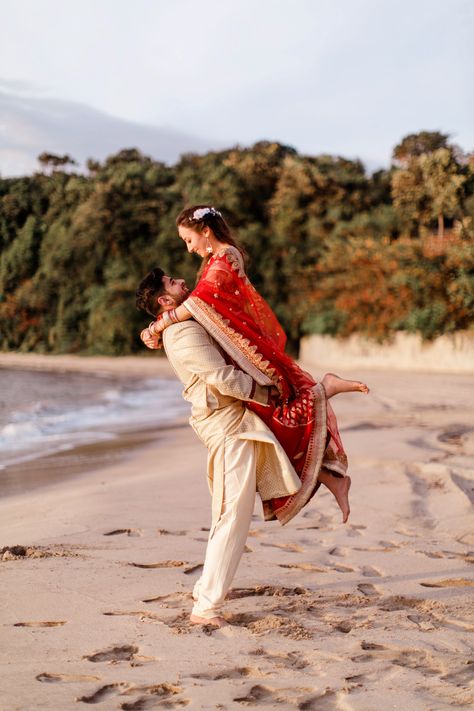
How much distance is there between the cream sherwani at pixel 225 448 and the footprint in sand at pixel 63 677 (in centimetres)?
77

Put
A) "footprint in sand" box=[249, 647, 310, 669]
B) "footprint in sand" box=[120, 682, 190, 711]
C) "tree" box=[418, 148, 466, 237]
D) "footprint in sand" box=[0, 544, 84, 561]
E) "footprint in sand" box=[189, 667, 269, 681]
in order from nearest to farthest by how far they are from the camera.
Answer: "footprint in sand" box=[120, 682, 190, 711] → "footprint in sand" box=[189, 667, 269, 681] → "footprint in sand" box=[249, 647, 310, 669] → "footprint in sand" box=[0, 544, 84, 561] → "tree" box=[418, 148, 466, 237]

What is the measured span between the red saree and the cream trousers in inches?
6.8

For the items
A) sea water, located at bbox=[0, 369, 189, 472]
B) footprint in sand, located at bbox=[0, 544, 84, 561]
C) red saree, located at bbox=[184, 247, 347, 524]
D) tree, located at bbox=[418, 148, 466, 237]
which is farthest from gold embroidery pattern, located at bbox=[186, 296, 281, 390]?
tree, located at bbox=[418, 148, 466, 237]

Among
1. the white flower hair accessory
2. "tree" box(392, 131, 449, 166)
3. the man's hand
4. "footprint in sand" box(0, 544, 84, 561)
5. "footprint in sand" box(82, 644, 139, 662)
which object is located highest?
"tree" box(392, 131, 449, 166)

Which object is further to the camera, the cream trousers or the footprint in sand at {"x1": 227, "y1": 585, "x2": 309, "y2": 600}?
the footprint in sand at {"x1": 227, "y1": 585, "x2": 309, "y2": 600}

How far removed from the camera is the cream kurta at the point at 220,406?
3646 mm

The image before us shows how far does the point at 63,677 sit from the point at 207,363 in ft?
4.76

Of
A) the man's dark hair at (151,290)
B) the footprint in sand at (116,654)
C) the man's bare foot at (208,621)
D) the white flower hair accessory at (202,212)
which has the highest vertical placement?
the white flower hair accessory at (202,212)

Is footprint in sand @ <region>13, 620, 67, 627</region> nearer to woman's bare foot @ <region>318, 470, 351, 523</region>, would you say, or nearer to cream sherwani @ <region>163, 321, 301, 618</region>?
cream sherwani @ <region>163, 321, 301, 618</region>

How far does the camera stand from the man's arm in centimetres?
364

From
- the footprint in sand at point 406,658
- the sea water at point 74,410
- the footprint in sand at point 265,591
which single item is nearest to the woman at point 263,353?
the footprint in sand at point 265,591

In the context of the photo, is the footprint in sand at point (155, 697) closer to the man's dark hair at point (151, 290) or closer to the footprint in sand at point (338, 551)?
the man's dark hair at point (151, 290)

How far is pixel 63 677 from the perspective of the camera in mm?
2916

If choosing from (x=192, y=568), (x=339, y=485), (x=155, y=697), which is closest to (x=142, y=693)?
(x=155, y=697)
